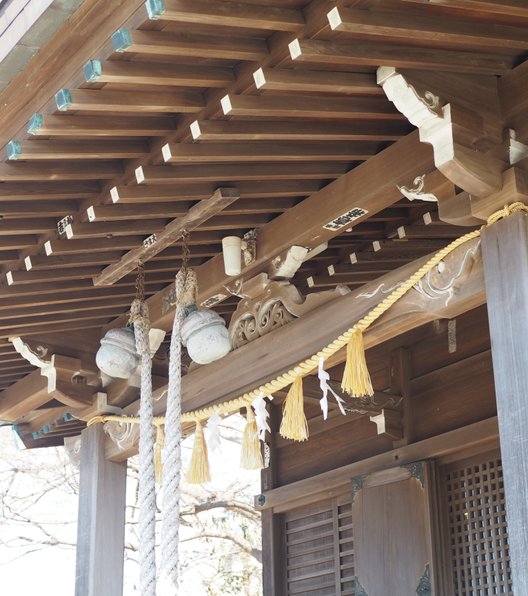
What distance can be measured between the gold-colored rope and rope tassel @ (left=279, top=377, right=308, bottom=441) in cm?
6

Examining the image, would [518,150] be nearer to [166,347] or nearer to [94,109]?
[94,109]

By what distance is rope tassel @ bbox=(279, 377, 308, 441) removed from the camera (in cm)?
346

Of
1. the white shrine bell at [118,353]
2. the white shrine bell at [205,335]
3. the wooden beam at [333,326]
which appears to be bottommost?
the wooden beam at [333,326]

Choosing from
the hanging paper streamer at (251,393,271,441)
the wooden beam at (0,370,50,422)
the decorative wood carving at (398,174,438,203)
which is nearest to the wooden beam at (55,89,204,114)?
the decorative wood carving at (398,174,438,203)

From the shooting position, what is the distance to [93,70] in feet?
8.80

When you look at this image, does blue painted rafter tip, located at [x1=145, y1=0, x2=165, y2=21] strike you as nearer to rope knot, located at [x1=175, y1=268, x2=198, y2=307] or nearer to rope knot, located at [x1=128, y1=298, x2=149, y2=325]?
rope knot, located at [x1=175, y1=268, x2=198, y2=307]

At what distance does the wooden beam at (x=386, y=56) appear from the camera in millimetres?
2656

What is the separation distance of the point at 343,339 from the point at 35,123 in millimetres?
1249

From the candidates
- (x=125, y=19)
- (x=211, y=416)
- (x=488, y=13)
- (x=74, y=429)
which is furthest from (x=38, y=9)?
(x=74, y=429)

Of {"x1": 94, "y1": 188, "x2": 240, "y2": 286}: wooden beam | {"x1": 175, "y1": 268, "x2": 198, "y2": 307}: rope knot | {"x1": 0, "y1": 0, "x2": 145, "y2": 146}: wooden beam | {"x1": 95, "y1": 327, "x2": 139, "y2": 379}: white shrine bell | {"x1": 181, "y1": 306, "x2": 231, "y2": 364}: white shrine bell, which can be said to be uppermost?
{"x1": 0, "y1": 0, "x2": 145, "y2": 146}: wooden beam

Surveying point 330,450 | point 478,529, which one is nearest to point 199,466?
point 478,529

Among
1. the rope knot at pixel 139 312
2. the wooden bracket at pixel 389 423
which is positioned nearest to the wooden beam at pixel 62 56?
the rope knot at pixel 139 312

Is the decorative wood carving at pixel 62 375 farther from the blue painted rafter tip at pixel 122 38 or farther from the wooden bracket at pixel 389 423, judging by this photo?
the blue painted rafter tip at pixel 122 38

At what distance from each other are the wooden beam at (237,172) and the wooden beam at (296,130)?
236 mm
